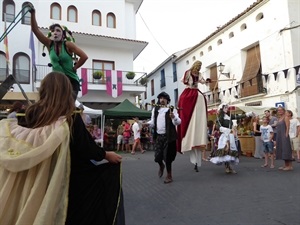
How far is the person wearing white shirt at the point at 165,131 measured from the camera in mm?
5952

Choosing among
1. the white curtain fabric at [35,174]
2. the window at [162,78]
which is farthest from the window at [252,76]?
the white curtain fabric at [35,174]

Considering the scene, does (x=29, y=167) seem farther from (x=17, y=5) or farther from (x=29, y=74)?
(x=17, y=5)

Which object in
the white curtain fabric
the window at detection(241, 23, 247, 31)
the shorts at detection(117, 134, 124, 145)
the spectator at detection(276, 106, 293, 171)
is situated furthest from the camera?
the window at detection(241, 23, 247, 31)

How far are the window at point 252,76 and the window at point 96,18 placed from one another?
10.2 metres

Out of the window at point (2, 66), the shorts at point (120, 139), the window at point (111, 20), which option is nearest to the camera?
the shorts at point (120, 139)

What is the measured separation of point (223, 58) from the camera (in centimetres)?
2173

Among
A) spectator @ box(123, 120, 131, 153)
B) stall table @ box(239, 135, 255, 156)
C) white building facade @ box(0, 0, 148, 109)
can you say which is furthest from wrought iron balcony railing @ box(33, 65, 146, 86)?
stall table @ box(239, 135, 255, 156)

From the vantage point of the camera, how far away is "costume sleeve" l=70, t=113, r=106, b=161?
221 centimetres

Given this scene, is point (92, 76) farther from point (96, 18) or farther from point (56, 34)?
point (56, 34)

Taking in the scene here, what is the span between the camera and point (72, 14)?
65.1 feet

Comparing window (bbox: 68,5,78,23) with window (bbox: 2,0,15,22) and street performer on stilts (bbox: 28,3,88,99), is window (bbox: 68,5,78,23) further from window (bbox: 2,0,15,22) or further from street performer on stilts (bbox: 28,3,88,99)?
street performer on stilts (bbox: 28,3,88,99)

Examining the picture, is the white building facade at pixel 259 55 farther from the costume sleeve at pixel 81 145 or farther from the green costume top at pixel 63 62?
the costume sleeve at pixel 81 145

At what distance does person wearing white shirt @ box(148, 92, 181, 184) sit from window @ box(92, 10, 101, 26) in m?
15.7

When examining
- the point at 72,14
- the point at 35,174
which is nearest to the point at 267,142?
the point at 35,174
